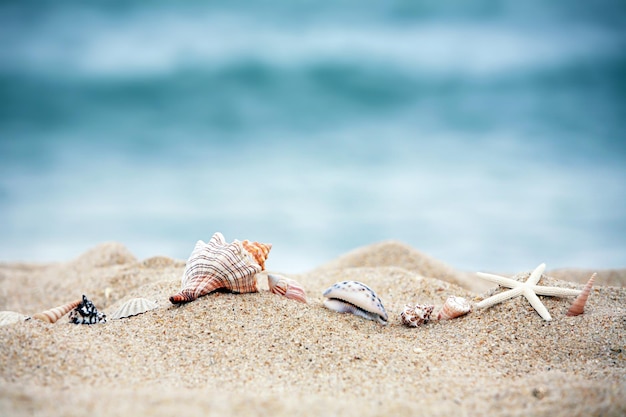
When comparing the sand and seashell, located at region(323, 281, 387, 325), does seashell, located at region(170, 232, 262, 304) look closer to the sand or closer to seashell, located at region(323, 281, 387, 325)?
the sand

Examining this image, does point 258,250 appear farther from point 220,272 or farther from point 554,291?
point 554,291

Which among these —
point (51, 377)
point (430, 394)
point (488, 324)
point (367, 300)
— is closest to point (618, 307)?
point (488, 324)

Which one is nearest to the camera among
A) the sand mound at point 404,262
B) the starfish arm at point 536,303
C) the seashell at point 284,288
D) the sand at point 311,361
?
the sand at point 311,361

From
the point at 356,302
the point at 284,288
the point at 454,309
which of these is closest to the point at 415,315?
the point at 454,309

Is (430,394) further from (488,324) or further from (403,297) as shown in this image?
(403,297)

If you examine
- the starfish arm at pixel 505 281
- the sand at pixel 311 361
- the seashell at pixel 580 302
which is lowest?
the sand at pixel 311 361

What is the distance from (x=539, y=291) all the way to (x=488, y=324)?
75 centimetres

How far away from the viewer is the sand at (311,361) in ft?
11.3

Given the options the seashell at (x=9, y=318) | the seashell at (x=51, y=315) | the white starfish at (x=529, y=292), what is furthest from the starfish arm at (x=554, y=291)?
the seashell at (x=9, y=318)

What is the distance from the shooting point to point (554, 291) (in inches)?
223

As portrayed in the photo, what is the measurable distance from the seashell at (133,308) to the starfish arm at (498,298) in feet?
11.3

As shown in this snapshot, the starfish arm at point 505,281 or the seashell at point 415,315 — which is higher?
the starfish arm at point 505,281

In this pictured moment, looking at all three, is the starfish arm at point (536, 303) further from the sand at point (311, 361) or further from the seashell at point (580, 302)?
the seashell at point (580, 302)

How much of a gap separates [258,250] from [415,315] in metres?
1.78
